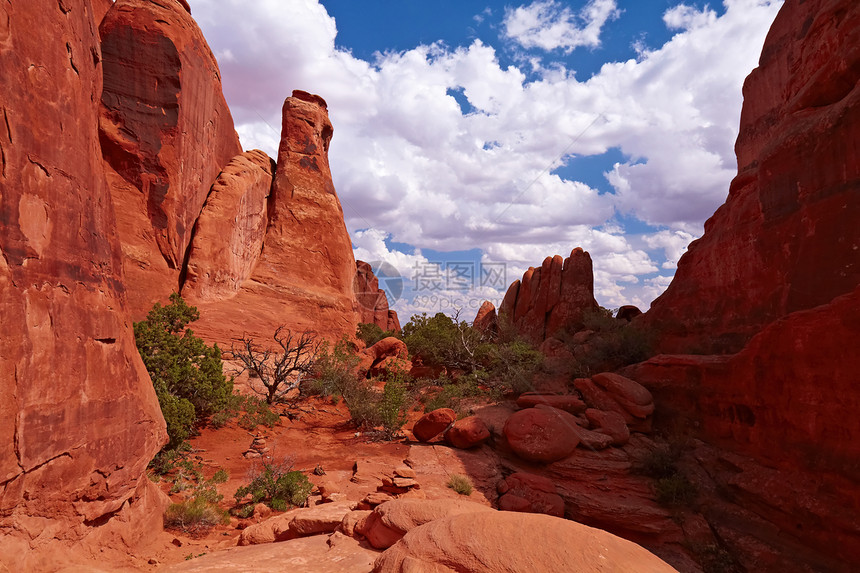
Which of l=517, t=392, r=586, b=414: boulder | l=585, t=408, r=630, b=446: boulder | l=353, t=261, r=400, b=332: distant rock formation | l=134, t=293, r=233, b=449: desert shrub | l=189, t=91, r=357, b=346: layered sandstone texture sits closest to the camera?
l=134, t=293, r=233, b=449: desert shrub

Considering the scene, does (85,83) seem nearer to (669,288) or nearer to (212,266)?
(212,266)

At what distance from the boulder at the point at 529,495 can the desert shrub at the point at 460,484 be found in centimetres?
62

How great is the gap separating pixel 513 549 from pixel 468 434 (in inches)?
257

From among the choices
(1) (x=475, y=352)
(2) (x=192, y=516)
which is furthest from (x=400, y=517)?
(1) (x=475, y=352)

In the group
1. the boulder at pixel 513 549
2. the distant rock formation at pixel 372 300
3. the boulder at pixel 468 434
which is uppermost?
the distant rock formation at pixel 372 300

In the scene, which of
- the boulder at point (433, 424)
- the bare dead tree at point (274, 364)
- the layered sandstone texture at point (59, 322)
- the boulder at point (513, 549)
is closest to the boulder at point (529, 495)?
the boulder at point (433, 424)

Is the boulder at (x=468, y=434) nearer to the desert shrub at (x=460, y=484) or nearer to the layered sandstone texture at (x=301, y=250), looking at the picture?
the desert shrub at (x=460, y=484)

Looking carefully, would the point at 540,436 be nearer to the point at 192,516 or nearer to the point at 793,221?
the point at 192,516

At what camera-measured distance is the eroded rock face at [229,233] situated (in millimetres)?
13398

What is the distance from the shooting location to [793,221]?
8.48 m

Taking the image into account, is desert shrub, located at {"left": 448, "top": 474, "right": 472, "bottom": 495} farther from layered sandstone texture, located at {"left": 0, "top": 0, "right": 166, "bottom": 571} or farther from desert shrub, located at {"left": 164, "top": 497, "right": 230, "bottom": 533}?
layered sandstone texture, located at {"left": 0, "top": 0, "right": 166, "bottom": 571}

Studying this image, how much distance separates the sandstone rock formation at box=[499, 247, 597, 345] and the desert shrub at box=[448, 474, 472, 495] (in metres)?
13.8

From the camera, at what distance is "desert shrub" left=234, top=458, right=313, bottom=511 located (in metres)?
6.76

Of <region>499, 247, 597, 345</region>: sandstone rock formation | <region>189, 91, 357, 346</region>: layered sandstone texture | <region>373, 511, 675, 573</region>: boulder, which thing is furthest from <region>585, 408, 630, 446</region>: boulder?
<region>499, 247, 597, 345</region>: sandstone rock formation
